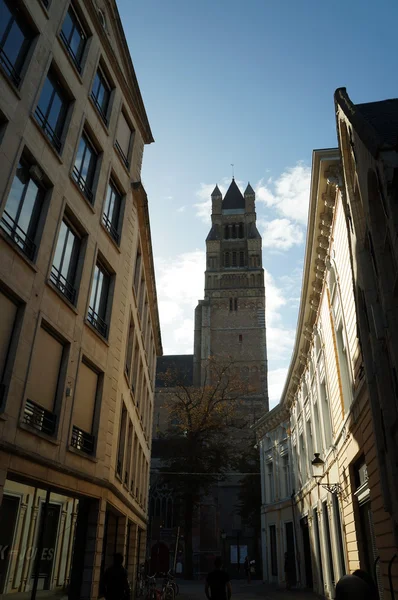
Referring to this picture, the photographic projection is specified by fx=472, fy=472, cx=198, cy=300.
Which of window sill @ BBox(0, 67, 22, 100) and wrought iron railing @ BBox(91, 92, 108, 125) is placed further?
wrought iron railing @ BBox(91, 92, 108, 125)

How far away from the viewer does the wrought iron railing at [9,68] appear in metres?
9.04

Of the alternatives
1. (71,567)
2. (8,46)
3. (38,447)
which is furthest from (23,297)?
(71,567)

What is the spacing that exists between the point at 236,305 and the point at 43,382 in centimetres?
5982

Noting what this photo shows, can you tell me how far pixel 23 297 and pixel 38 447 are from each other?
2.85 m

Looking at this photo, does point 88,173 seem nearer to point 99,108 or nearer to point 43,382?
point 99,108

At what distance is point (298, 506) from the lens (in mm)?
24516

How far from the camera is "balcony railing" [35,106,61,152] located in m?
10.3

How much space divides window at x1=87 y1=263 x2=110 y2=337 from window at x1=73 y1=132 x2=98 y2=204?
6.66 feet

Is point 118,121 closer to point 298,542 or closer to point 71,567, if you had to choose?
point 71,567

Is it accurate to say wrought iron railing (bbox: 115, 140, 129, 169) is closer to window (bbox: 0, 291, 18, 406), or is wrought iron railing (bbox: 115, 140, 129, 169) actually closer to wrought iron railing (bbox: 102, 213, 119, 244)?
wrought iron railing (bbox: 102, 213, 119, 244)

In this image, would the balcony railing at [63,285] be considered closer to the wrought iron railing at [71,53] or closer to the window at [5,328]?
the window at [5,328]

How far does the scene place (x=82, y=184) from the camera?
1223 cm

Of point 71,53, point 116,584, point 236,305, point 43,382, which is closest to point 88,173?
point 71,53

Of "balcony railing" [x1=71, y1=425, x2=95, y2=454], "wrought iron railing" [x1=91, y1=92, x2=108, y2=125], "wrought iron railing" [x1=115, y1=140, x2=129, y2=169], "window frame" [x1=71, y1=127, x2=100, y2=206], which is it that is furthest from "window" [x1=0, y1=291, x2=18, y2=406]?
"wrought iron railing" [x1=115, y1=140, x2=129, y2=169]
